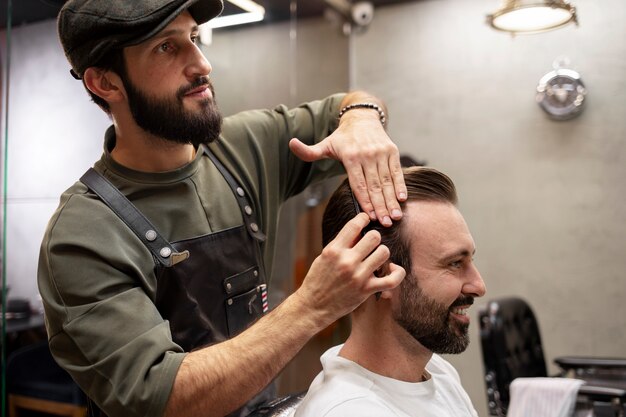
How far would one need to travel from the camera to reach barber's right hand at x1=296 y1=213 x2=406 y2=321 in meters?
1.16

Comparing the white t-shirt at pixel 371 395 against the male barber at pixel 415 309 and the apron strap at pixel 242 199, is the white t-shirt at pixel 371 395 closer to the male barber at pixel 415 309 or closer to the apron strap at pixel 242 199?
the male barber at pixel 415 309

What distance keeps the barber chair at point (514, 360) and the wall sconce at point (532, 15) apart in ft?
4.94

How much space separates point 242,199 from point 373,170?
0.46 metres

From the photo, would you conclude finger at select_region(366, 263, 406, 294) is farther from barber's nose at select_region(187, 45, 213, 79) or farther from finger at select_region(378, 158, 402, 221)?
barber's nose at select_region(187, 45, 213, 79)

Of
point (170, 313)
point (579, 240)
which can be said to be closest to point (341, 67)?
point (579, 240)

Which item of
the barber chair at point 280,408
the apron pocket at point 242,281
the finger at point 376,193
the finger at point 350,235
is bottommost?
the barber chair at point 280,408

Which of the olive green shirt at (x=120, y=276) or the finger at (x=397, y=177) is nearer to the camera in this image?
the olive green shirt at (x=120, y=276)

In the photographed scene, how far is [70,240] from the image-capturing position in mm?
1321

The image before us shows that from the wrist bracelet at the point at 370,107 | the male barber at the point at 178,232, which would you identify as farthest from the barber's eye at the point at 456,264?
the wrist bracelet at the point at 370,107

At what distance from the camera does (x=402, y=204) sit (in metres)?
1.47

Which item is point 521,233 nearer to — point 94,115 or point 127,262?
point 94,115

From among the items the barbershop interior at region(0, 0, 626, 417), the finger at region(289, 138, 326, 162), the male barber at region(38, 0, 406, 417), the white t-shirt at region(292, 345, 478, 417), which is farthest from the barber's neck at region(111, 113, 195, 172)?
the barbershop interior at region(0, 0, 626, 417)

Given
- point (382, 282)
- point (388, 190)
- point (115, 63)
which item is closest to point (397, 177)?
point (388, 190)

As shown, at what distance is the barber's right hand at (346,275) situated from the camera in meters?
1.16
